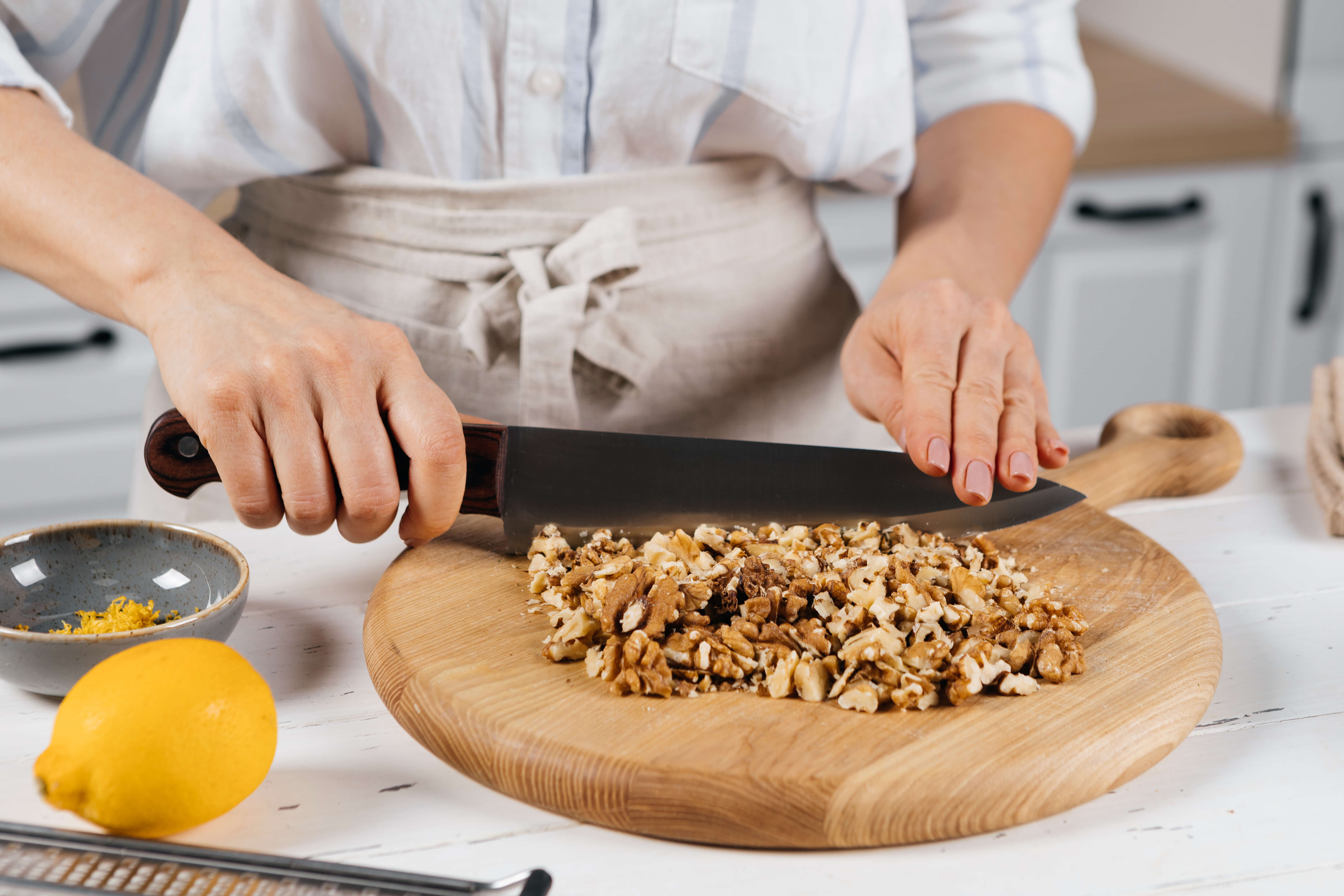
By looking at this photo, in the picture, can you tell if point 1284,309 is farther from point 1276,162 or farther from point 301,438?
point 301,438

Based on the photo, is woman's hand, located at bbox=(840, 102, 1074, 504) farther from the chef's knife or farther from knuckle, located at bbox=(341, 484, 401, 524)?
knuckle, located at bbox=(341, 484, 401, 524)

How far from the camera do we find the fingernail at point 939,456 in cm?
74

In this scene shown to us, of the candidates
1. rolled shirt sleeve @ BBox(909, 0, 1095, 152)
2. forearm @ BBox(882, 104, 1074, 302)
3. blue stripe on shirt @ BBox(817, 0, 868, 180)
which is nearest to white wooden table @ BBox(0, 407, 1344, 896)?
forearm @ BBox(882, 104, 1074, 302)

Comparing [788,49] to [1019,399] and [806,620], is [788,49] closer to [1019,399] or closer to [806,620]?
[1019,399]

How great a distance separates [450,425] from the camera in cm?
68

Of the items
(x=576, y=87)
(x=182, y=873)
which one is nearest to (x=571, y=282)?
(x=576, y=87)

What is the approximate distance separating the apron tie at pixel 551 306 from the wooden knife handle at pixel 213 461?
0.21 meters

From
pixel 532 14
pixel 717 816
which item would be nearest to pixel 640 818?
pixel 717 816

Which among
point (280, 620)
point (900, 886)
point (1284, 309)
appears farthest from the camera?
point (1284, 309)

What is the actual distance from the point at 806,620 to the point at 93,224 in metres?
0.54

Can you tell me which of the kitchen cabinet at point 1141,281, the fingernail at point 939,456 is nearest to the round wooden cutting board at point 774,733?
the fingernail at point 939,456

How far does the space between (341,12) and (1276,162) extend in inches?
74.8

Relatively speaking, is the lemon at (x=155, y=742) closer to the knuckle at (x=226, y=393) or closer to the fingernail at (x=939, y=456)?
the knuckle at (x=226, y=393)

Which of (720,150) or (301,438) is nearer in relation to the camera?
(301,438)
